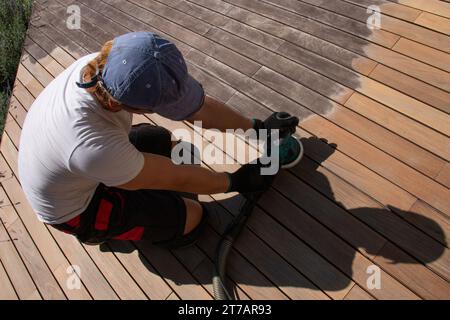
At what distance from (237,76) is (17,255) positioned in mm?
2076

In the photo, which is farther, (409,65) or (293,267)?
(409,65)

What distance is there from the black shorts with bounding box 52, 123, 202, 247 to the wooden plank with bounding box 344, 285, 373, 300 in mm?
965

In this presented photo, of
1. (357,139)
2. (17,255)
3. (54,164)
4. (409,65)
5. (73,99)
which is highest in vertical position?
(73,99)

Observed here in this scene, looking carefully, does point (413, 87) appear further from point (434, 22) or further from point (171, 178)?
point (171, 178)

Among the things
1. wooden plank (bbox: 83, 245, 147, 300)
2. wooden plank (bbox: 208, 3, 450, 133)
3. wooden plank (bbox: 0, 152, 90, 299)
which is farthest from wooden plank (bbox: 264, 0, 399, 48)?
wooden plank (bbox: 0, 152, 90, 299)

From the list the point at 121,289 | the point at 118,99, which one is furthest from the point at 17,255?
the point at 118,99

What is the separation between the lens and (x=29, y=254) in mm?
2605

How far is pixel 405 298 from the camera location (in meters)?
1.91

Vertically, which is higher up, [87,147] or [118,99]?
[118,99]

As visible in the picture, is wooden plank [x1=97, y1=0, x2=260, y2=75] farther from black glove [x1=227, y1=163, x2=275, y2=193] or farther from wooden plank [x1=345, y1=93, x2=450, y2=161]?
black glove [x1=227, y1=163, x2=275, y2=193]

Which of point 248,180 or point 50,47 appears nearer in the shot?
point 248,180

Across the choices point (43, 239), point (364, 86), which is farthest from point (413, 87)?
point (43, 239)

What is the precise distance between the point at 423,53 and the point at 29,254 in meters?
3.10
